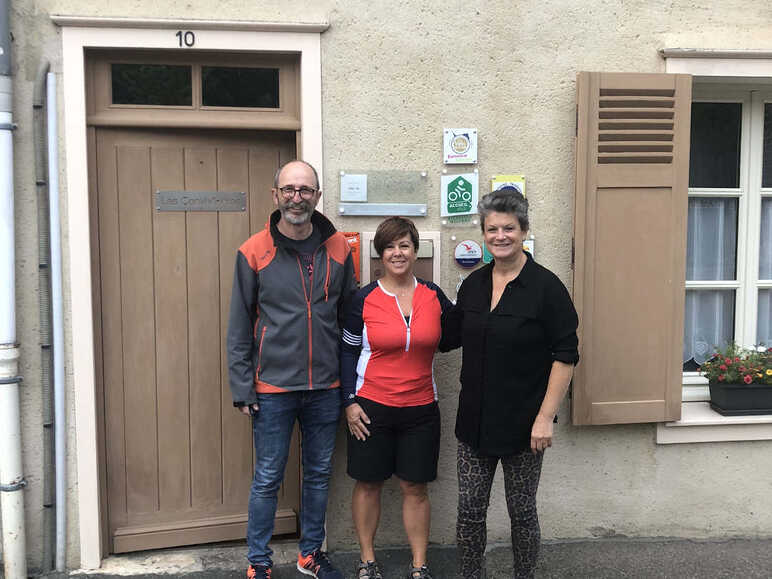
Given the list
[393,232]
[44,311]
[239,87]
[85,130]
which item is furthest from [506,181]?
[44,311]

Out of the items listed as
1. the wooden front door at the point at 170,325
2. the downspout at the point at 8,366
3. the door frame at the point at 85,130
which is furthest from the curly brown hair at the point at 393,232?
the downspout at the point at 8,366

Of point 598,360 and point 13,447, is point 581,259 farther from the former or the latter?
point 13,447

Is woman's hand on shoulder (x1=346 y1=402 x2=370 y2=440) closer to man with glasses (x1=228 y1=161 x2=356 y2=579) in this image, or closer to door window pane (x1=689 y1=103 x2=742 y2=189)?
man with glasses (x1=228 y1=161 x2=356 y2=579)

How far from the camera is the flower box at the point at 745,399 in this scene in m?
3.95

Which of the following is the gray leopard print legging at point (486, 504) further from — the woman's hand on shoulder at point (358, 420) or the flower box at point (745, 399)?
A: the flower box at point (745, 399)

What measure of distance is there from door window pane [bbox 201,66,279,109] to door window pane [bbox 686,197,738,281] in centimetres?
244

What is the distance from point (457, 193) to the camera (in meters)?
3.73

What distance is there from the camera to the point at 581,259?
12.2 feet

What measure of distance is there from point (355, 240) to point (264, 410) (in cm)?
96

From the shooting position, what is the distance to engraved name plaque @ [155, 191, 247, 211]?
3.70m

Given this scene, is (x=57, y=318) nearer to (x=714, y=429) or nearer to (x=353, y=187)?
(x=353, y=187)

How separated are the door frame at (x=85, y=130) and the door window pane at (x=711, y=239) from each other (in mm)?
2194

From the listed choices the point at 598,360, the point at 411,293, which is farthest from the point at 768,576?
the point at 411,293

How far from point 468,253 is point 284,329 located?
1.09 m
